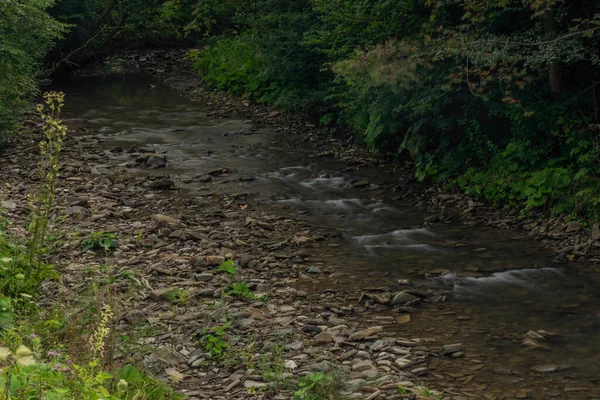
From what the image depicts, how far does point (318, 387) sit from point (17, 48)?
12.9 metres

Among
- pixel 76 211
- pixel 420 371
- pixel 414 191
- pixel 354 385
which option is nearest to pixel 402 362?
pixel 420 371

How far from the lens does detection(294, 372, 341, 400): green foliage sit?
5344mm

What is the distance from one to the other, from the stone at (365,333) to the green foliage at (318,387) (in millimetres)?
1032

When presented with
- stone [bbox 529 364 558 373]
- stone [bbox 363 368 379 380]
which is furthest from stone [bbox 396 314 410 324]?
stone [bbox 529 364 558 373]

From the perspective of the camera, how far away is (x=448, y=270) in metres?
8.64

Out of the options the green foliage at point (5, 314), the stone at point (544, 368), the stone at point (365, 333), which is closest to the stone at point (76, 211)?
the green foliage at point (5, 314)

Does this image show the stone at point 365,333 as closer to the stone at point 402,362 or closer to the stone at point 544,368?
the stone at point 402,362

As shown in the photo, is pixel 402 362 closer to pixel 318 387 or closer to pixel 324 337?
pixel 324 337

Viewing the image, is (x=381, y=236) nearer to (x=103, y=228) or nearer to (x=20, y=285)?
(x=103, y=228)

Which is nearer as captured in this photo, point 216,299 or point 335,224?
point 216,299

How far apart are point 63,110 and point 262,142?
729 cm

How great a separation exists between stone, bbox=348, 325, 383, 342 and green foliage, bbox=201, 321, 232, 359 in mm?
1160

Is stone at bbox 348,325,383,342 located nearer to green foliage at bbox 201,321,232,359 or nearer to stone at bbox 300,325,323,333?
stone at bbox 300,325,323,333

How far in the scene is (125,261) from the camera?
8.37 m
